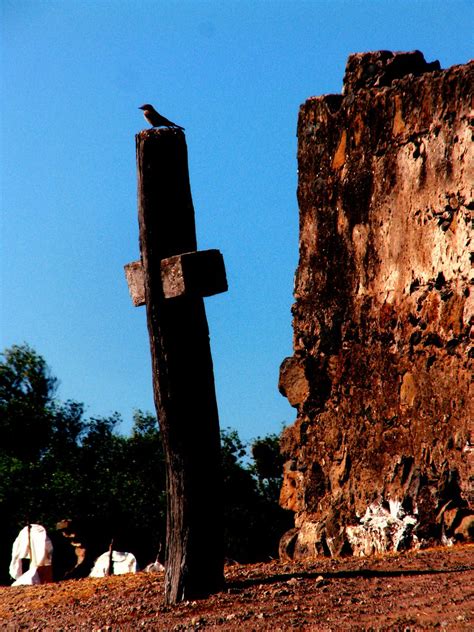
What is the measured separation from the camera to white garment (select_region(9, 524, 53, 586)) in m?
14.2

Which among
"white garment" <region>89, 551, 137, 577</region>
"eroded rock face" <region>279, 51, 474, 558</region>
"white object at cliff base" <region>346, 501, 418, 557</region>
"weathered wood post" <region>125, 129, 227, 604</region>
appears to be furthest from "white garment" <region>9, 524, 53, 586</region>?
"weathered wood post" <region>125, 129, 227, 604</region>

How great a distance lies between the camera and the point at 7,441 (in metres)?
28.0

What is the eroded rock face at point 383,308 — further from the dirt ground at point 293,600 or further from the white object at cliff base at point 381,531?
the dirt ground at point 293,600

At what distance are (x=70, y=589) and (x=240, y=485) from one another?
18.3 metres

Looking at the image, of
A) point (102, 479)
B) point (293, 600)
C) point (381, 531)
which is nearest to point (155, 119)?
point (293, 600)

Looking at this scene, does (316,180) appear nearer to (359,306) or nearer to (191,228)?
(359,306)

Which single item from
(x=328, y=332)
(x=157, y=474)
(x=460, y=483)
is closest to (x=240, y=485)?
(x=157, y=474)

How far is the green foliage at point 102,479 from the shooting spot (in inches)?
952

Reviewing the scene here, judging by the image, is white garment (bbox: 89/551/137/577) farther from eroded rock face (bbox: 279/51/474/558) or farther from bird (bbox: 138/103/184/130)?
bird (bbox: 138/103/184/130)

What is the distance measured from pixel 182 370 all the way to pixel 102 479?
20.0 metres

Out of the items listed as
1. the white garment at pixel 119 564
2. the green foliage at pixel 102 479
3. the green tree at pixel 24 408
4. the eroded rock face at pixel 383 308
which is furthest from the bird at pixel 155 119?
the green tree at pixel 24 408

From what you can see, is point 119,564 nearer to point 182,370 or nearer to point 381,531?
point 381,531

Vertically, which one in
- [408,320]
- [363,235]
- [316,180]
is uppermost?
[316,180]

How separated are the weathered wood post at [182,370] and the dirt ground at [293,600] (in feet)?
1.03
